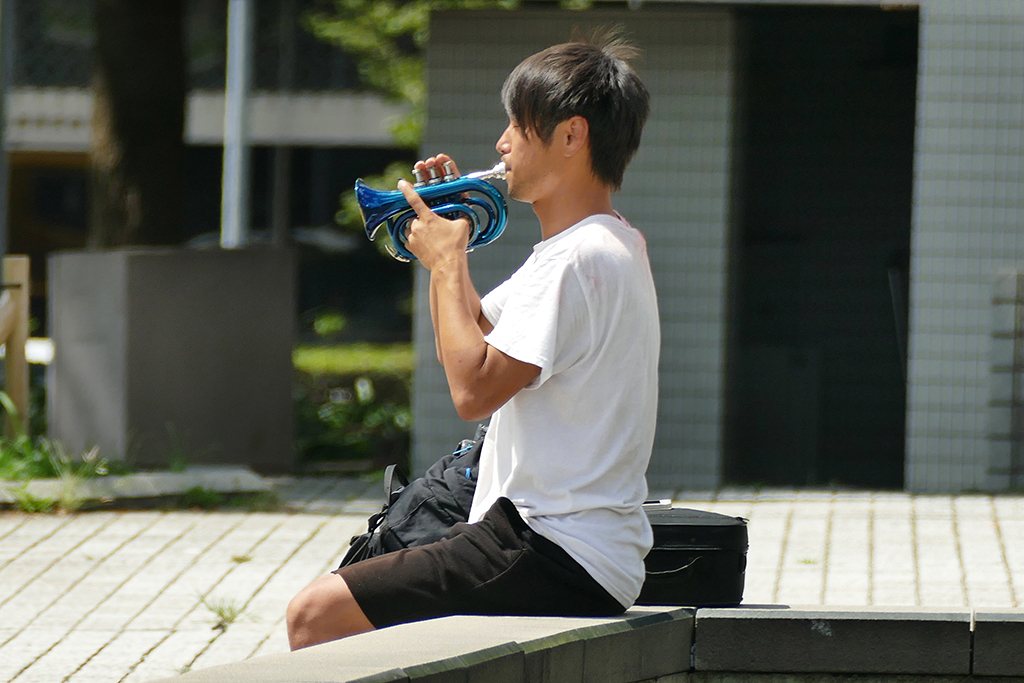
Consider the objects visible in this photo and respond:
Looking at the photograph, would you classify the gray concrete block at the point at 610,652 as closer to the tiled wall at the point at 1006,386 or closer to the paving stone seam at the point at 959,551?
the paving stone seam at the point at 959,551

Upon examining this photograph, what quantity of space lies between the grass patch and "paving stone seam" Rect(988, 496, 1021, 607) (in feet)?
17.2

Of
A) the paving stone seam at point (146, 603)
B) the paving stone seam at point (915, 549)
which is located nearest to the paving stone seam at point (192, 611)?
the paving stone seam at point (146, 603)

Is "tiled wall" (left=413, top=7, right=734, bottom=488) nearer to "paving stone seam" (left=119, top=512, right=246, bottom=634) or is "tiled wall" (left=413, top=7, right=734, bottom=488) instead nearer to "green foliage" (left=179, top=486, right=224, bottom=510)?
"green foliage" (left=179, top=486, right=224, bottom=510)

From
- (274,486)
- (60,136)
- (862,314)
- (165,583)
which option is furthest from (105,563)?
(60,136)

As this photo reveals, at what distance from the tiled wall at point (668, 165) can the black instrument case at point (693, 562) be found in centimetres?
458

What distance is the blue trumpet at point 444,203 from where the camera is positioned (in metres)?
3.14

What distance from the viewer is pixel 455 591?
9.78ft

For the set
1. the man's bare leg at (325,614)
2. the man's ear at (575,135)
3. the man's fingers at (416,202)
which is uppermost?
the man's ear at (575,135)

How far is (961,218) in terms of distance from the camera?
300 inches

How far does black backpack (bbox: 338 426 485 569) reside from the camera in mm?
3121

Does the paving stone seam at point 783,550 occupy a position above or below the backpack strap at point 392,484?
below

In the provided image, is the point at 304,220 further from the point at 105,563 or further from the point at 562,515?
the point at 562,515

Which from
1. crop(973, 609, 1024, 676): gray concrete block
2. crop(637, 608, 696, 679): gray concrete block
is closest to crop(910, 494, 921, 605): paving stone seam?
crop(973, 609, 1024, 676): gray concrete block

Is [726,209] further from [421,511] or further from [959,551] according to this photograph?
[421,511]
